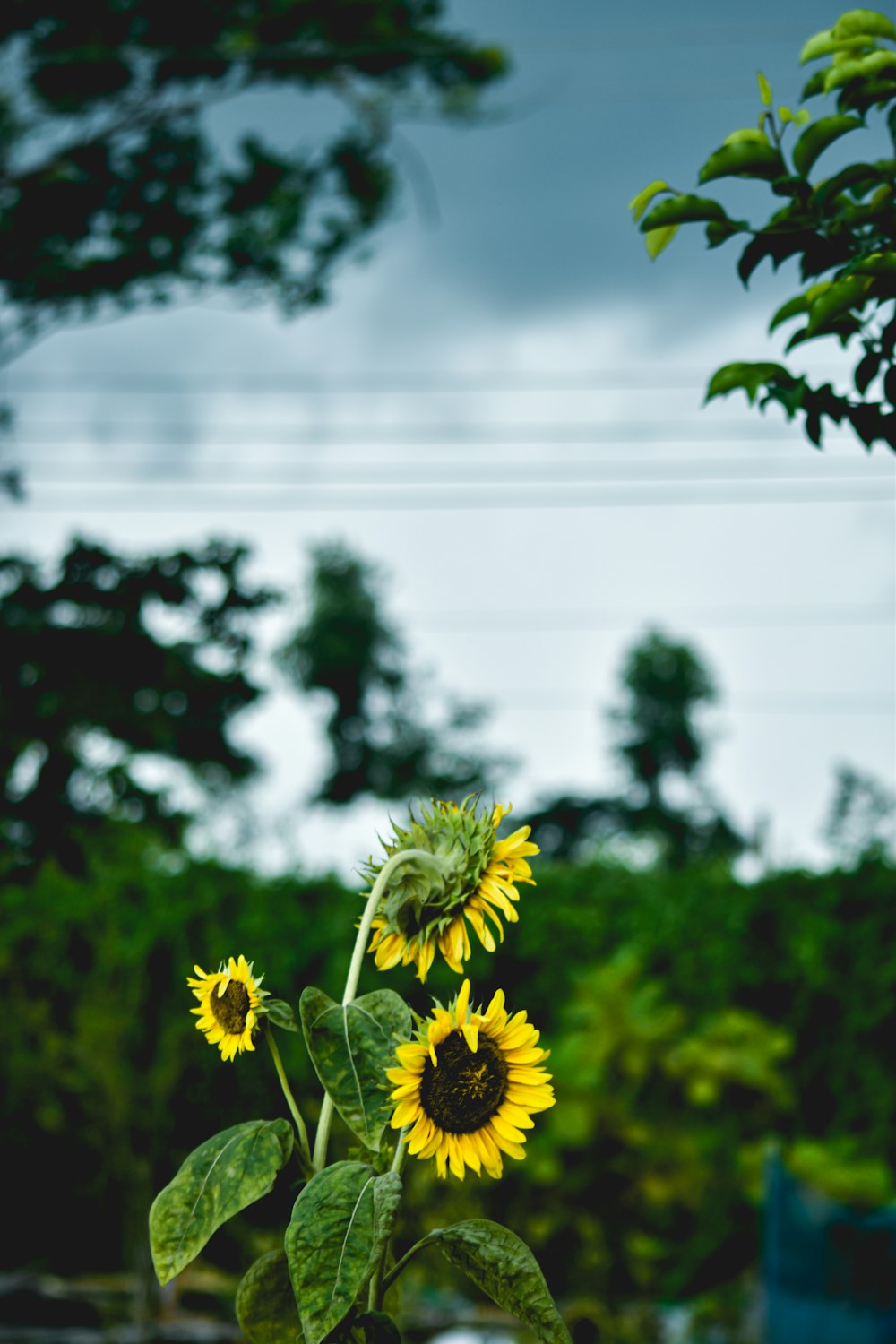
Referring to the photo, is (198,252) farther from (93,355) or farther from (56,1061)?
(56,1061)

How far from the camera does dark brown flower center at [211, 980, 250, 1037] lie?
2.71ft

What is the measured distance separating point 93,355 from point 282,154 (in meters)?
2.13

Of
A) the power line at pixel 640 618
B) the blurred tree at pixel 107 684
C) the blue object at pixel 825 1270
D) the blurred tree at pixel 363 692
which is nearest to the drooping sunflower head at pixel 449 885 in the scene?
the blurred tree at pixel 107 684

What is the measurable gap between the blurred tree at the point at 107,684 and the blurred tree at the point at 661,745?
1849cm

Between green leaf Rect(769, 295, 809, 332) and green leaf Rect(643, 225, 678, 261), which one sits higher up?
green leaf Rect(643, 225, 678, 261)

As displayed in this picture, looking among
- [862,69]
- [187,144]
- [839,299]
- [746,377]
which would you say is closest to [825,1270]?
[746,377]

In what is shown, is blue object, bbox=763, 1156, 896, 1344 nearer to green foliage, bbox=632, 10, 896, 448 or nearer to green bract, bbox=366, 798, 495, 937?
green foliage, bbox=632, 10, 896, 448

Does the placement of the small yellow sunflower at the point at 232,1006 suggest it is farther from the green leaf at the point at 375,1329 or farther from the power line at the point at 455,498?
the power line at the point at 455,498

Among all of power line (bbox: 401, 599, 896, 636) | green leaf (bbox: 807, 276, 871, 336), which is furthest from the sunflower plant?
power line (bbox: 401, 599, 896, 636)

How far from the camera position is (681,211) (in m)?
1.22

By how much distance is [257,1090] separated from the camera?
566cm

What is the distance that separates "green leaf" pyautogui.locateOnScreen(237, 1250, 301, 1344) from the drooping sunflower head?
0.21 m

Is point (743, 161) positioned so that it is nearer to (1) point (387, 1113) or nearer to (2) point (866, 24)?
(2) point (866, 24)

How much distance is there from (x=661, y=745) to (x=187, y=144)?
53.7 feet
